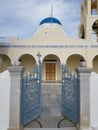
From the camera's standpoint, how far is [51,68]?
2120 cm

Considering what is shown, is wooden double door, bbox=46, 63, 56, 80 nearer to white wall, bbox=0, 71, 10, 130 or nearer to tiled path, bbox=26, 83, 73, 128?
tiled path, bbox=26, 83, 73, 128

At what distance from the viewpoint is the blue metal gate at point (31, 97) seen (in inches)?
251

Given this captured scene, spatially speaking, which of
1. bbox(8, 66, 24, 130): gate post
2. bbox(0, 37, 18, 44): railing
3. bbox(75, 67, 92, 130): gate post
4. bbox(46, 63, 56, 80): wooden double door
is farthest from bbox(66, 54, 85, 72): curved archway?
bbox(8, 66, 24, 130): gate post

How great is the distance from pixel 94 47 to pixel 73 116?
13.9m

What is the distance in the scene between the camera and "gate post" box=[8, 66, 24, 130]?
19.2 ft

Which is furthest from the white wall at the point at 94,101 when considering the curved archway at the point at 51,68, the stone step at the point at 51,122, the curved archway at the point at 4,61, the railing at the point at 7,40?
the curved archway at the point at 4,61

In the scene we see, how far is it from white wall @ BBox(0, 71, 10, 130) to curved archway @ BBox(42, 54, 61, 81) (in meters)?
15.1

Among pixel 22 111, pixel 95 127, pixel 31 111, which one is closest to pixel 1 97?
pixel 22 111

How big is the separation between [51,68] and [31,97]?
14.4 meters

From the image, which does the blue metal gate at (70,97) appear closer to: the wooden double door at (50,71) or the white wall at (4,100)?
the white wall at (4,100)

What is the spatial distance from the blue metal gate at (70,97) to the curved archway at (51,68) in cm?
1330

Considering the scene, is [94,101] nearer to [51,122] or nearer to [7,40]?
[51,122]

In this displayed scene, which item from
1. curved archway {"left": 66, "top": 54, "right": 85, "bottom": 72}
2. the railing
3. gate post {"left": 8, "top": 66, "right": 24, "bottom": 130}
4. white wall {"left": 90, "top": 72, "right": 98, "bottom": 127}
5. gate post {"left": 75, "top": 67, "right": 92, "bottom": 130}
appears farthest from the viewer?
curved archway {"left": 66, "top": 54, "right": 85, "bottom": 72}

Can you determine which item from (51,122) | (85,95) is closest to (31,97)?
(51,122)
